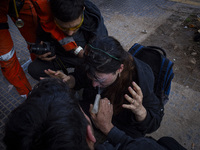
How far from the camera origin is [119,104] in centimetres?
179

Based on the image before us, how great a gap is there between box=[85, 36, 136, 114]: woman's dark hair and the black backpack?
46cm

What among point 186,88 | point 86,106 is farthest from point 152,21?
point 86,106

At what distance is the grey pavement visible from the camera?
2.50 m

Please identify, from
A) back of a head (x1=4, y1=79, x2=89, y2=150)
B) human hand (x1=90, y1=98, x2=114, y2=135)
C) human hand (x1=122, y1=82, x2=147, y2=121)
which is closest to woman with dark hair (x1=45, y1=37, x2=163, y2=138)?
human hand (x1=122, y1=82, x2=147, y2=121)

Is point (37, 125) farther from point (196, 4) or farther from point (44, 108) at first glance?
point (196, 4)

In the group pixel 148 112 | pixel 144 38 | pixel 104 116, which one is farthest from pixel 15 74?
pixel 144 38

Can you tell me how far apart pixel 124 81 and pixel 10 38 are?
200cm

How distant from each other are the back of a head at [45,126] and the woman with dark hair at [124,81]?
2.40 ft

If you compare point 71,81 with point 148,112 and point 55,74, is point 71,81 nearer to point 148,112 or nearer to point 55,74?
point 55,74

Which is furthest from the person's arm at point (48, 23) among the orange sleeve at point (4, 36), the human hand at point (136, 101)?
the human hand at point (136, 101)

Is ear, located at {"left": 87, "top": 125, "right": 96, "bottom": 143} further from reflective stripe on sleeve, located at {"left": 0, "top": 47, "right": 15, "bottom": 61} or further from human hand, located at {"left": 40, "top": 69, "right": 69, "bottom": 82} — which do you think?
reflective stripe on sleeve, located at {"left": 0, "top": 47, "right": 15, "bottom": 61}

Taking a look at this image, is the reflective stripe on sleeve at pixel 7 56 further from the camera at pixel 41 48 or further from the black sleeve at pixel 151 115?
the black sleeve at pixel 151 115

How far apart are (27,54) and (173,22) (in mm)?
4724

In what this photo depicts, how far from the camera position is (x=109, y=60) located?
4.81 ft
